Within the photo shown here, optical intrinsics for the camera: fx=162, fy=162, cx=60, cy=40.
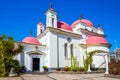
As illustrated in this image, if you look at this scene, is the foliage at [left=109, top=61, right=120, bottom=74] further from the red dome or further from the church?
the red dome

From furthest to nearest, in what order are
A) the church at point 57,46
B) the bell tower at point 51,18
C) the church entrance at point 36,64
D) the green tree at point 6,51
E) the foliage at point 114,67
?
the bell tower at point 51,18
the church entrance at point 36,64
the church at point 57,46
the green tree at point 6,51
the foliage at point 114,67

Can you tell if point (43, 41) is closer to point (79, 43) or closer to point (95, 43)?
point (79, 43)

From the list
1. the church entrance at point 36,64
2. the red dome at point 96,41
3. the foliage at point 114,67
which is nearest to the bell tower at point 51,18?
the church entrance at point 36,64

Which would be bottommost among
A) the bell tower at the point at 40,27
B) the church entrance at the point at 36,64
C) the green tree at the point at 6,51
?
the church entrance at the point at 36,64

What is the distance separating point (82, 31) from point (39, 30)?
9438 millimetres

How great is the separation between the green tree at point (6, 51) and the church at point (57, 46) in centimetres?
706

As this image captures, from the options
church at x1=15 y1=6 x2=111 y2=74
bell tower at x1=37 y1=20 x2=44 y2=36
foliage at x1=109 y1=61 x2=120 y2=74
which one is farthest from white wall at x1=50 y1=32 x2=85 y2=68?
foliage at x1=109 y1=61 x2=120 y2=74

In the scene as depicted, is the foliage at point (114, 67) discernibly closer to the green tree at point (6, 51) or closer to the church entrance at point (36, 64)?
the green tree at point (6, 51)

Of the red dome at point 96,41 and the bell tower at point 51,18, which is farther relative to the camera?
the red dome at point 96,41

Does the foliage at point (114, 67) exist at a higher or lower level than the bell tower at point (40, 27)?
lower

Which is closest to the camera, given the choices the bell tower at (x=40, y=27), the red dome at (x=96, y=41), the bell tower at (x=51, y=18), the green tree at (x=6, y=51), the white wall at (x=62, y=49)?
the green tree at (x=6, y=51)

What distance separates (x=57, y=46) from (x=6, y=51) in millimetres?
11779

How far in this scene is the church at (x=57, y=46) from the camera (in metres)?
26.2

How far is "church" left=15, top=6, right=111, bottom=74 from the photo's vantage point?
86.1 ft
